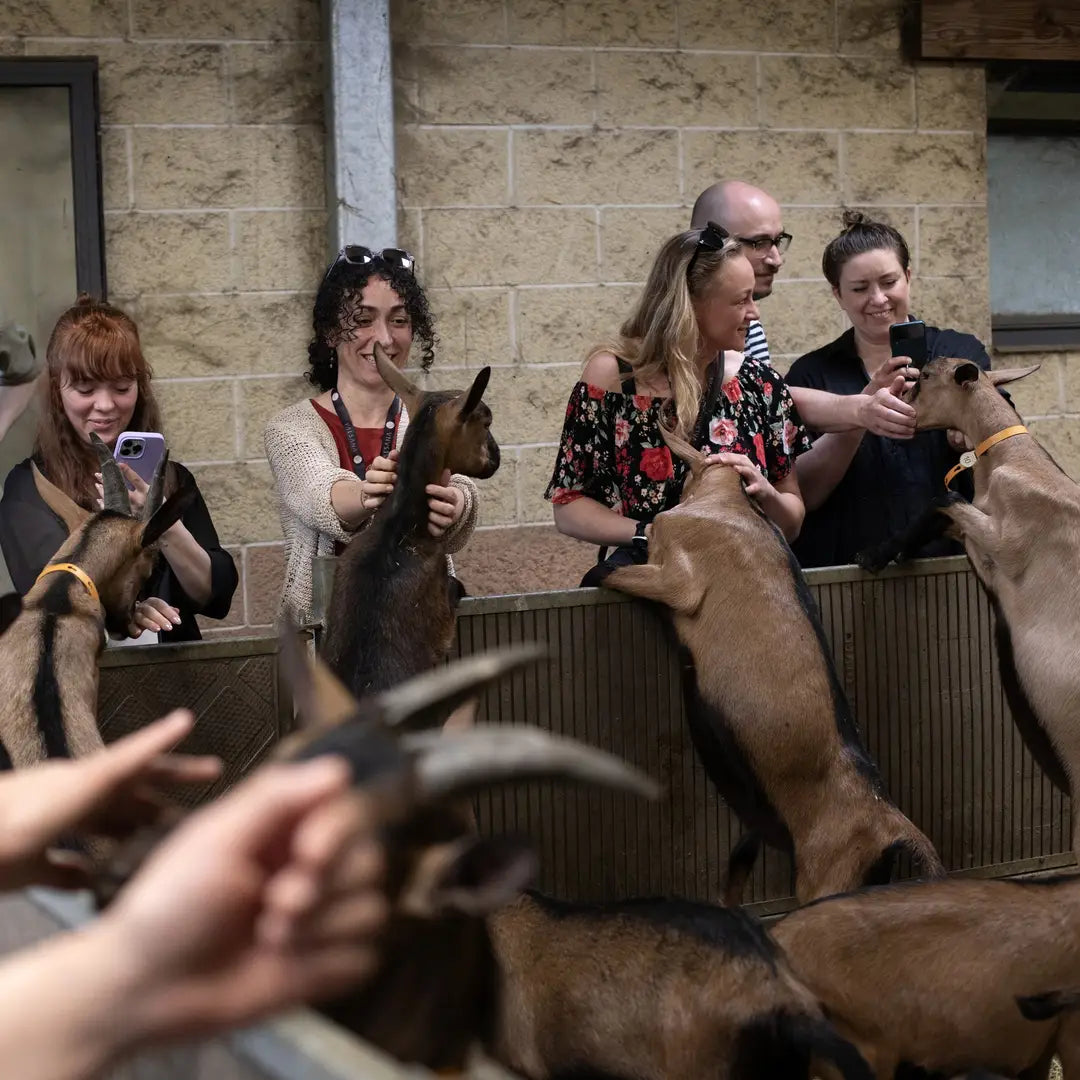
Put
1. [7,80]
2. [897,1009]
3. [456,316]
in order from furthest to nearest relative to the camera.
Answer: [456,316], [7,80], [897,1009]

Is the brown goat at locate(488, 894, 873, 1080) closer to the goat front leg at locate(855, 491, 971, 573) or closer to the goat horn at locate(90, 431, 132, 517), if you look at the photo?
the goat horn at locate(90, 431, 132, 517)

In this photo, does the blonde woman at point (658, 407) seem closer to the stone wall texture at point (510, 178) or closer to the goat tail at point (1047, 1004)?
the goat tail at point (1047, 1004)

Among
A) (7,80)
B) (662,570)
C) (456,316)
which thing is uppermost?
(7,80)

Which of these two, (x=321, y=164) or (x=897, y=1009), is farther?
(x=321, y=164)

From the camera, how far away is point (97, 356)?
12.9 feet

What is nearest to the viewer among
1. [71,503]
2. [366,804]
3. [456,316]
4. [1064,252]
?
[366,804]

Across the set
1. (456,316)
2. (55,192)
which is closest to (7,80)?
(55,192)

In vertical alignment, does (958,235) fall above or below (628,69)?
below

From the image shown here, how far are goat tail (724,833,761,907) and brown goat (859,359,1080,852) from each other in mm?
825

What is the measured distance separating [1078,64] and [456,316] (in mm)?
3297

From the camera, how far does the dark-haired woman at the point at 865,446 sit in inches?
186

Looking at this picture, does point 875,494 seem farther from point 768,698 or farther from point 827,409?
point 768,698

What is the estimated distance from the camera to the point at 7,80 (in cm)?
574

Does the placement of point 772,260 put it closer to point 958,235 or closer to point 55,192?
point 958,235
